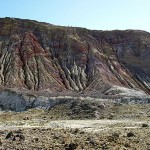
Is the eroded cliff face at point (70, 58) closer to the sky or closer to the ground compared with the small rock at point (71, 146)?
closer to the sky

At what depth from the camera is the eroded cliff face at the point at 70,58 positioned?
104625 mm

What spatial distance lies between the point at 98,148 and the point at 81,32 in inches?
3850

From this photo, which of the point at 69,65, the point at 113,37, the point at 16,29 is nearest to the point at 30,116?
the point at 69,65

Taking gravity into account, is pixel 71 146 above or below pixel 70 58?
below

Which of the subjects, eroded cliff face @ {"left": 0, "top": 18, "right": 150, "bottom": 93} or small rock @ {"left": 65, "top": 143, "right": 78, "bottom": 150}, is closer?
small rock @ {"left": 65, "top": 143, "right": 78, "bottom": 150}

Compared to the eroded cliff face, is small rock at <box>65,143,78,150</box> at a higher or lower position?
lower

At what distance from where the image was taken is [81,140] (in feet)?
110

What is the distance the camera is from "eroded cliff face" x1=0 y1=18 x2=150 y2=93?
10462 cm

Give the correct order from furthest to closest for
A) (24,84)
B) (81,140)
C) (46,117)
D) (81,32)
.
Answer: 1. (81,32)
2. (24,84)
3. (46,117)
4. (81,140)

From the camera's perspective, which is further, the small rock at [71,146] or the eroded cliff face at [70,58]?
the eroded cliff face at [70,58]

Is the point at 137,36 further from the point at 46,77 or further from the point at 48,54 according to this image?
the point at 46,77

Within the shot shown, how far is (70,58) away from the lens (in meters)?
116

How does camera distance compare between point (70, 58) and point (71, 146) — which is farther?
point (70, 58)

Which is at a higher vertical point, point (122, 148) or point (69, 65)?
point (69, 65)
